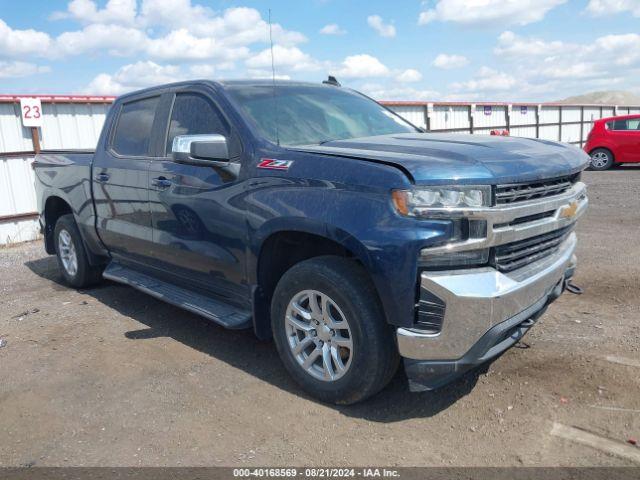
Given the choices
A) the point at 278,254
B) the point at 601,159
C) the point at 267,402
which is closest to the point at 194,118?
the point at 278,254

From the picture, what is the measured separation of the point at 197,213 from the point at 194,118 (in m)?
0.77

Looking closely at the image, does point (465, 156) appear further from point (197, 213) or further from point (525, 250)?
point (197, 213)

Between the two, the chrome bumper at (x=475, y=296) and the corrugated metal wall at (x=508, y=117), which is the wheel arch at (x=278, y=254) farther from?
the corrugated metal wall at (x=508, y=117)

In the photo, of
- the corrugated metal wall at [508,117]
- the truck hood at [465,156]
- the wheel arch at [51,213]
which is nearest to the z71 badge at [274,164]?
the truck hood at [465,156]

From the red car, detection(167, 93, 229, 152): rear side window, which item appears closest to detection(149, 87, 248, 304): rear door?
detection(167, 93, 229, 152): rear side window

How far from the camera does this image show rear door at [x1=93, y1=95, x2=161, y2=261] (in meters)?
4.66

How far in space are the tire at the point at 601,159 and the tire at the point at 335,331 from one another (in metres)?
15.9

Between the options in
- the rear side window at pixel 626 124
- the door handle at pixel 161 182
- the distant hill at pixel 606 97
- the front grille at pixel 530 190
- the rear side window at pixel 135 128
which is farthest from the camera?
the distant hill at pixel 606 97

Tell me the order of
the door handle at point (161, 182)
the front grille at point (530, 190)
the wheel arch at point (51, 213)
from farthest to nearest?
the wheel arch at point (51, 213) → the door handle at point (161, 182) → the front grille at point (530, 190)

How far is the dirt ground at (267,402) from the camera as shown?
2918mm

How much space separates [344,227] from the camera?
118 inches

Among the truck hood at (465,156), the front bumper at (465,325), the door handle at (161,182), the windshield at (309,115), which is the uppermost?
the windshield at (309,115)

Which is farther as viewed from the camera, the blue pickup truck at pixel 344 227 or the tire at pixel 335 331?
the tire at pixel 335 331

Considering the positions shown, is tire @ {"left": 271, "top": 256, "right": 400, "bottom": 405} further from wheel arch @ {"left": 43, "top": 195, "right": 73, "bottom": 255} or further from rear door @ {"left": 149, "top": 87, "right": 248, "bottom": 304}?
wheel arch @ {"left": 43, "top": 195, "right": 73, "bottom": 255}
